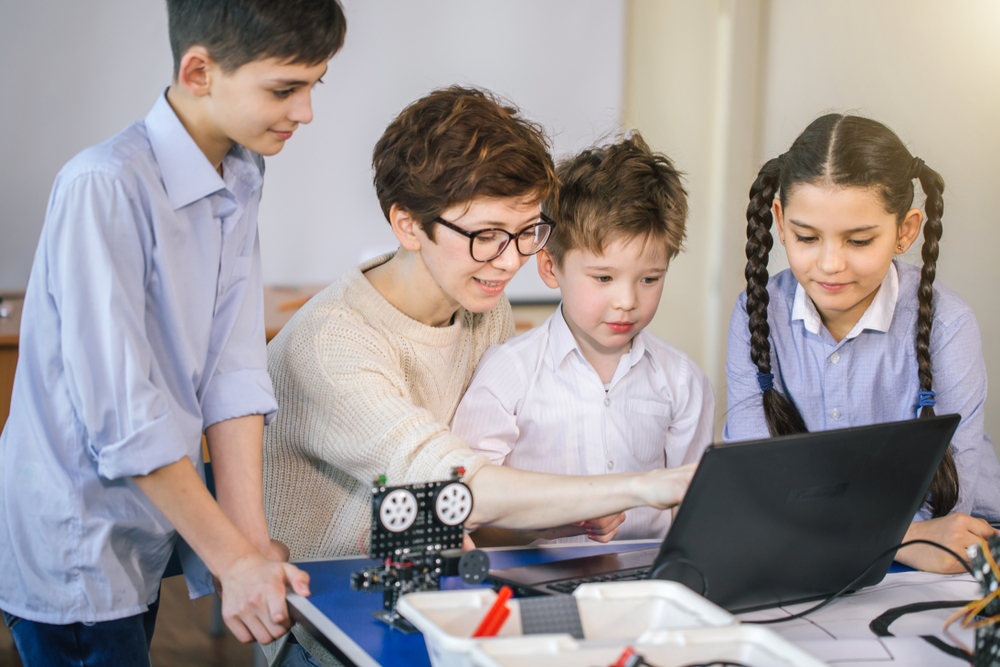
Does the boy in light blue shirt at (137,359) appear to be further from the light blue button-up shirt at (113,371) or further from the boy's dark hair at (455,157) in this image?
the boy's dark hair at (455,157)

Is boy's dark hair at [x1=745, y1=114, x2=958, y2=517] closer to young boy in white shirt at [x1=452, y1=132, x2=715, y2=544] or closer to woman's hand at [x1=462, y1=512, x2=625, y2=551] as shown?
young boy in white shirt at [x1=452, y1=132, x2=715, y2=544]

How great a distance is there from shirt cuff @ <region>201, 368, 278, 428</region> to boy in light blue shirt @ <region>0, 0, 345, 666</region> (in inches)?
1.0

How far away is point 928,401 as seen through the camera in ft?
4.51

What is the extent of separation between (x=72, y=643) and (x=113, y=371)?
372mm

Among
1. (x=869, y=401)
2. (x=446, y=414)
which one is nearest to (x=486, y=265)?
(x=446, y=414)

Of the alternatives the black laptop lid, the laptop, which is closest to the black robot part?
the laptop

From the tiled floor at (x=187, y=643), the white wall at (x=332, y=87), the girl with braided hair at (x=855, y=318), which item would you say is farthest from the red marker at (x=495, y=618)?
the white wall at (x=332, y=87)

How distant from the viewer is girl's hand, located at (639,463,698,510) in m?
1.02

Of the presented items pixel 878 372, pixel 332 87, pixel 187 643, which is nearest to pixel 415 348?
pixel 878 372

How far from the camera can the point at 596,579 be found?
1.01 meters

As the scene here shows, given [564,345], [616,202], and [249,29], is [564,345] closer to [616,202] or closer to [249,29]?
[616,202]

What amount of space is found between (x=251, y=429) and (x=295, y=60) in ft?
1.67

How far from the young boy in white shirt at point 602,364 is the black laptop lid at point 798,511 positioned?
0.50m

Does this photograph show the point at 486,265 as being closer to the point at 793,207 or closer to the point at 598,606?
the point at 793,207
